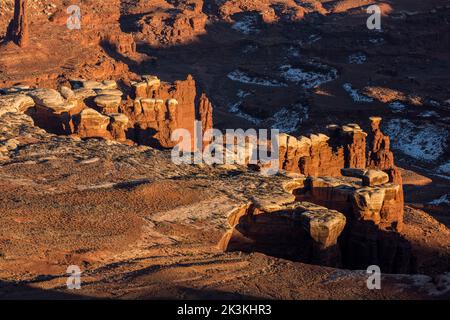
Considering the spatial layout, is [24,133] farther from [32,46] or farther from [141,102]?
[32,46]

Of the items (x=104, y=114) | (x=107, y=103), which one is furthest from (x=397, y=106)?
(x=104, y=114)

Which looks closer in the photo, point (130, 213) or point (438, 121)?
point (130, 213)

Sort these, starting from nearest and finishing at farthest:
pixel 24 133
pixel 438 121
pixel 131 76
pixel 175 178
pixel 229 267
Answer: pixel 229 267, pixel 175 178, pixel 24 133, pixel 438 121, pixel 131 76

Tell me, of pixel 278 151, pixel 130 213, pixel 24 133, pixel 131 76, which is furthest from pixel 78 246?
pixel 131 76

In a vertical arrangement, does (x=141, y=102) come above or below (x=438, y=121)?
above

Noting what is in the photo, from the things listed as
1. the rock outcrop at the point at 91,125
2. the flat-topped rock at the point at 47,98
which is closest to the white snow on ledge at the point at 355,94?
the flat-topped rock at the point at 47,98

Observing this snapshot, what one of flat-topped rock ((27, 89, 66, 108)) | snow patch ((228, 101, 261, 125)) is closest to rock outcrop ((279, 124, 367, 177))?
flat-topped rock ((27, 89, 66, 108))

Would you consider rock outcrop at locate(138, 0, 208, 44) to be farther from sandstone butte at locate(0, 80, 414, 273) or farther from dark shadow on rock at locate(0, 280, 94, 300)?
dark shadow on rock at locate(0, 280, 94, 300)

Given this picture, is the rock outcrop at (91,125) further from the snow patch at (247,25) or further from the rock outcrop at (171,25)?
the snow patch at (247,25)
